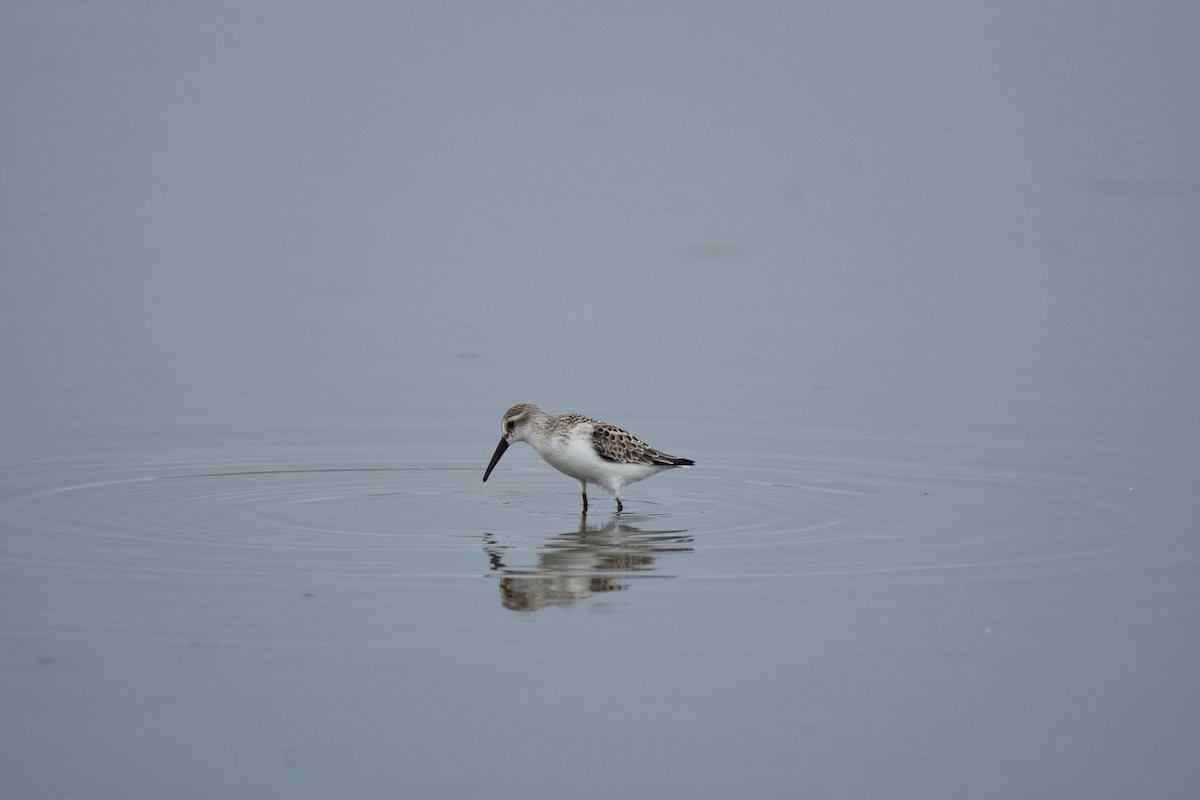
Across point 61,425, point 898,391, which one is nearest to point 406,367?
point 61,425

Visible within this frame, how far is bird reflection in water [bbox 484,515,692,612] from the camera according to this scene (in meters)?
8.72

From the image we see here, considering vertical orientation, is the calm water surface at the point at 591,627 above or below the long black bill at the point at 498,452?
below

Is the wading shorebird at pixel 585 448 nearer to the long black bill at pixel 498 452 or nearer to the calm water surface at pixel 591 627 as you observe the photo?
the long black bill at pixel 498 452

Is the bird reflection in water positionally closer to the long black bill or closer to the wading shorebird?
the wading shorebird

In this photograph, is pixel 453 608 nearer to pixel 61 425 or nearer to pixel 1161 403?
pixel 61 425

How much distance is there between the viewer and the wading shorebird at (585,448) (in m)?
10.9

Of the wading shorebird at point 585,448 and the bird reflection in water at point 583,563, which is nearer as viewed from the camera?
the bird reflection in water at point 583,563

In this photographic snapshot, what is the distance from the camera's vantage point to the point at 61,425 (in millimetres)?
12539

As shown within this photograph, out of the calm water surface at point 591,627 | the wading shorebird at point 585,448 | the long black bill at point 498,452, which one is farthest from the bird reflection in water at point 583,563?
the long black bill at point 498,452

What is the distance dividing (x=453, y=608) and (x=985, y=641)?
246cm

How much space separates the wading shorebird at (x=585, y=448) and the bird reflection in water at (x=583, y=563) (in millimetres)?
358

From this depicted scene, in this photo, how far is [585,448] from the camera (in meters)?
10.9

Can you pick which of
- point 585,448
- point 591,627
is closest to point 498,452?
point 585,448

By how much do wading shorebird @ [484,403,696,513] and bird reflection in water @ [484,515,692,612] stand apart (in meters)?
0.36
